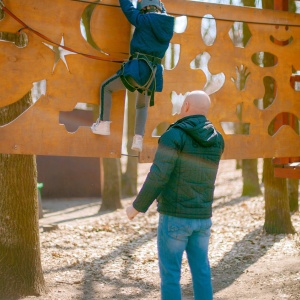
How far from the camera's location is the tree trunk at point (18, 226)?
589 cm

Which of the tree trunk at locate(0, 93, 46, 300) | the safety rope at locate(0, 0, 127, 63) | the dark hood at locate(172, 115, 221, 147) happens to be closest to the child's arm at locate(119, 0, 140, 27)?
the safety rope at locate(0, 0, 127, 63)

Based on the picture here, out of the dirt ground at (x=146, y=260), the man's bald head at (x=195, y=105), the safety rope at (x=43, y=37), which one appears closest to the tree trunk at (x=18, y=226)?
the dirt ground at (x=146, y=260)

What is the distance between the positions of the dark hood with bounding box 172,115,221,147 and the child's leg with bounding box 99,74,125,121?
1295 millimetres

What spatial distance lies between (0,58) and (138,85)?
4.20 ft

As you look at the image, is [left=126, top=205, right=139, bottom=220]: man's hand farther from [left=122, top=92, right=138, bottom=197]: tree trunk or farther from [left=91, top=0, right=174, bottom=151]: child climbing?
[left=122, top=92, right=138, bottom=197]: tree trunk

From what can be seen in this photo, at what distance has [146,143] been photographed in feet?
18.1

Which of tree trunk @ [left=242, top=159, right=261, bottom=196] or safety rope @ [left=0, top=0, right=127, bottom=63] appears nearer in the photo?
safety rope @ [left=0, top=0, right=127, bottom=63]

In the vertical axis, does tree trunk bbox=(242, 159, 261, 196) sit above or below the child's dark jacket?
below

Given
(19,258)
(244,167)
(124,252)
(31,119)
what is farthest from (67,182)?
(31,119)

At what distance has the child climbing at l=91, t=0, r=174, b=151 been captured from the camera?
16.0 feet

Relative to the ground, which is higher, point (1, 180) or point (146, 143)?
point (146, 143)

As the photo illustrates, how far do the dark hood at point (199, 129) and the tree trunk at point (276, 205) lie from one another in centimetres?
557

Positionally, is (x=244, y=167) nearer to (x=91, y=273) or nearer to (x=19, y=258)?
(x=91, y=273)

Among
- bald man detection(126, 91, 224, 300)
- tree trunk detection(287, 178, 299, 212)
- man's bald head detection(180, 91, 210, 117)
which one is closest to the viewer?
bald man detection(126, 91, 224, 300)
